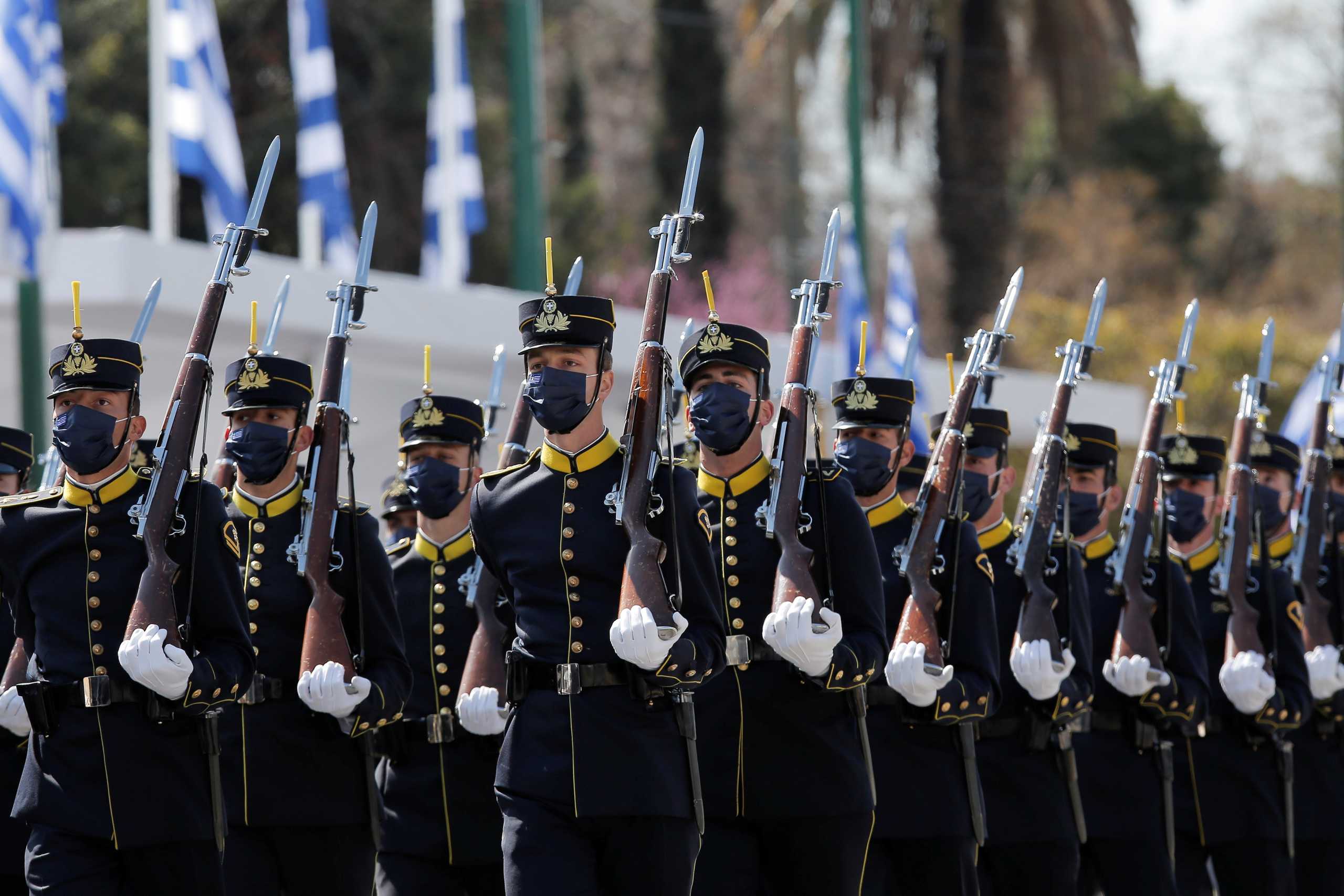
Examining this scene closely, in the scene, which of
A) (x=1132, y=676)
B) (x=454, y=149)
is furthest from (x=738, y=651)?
(x=454, y=149)

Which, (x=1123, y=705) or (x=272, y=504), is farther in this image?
(x=1123, y=705)

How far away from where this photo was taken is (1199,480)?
30.0 feet

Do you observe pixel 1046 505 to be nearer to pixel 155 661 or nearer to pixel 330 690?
pixel 330 690

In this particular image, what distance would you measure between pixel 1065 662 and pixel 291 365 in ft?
9.56

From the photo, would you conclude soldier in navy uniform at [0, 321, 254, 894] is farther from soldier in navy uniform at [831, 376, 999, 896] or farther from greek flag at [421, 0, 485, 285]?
greek flag at [421, 0, 485, 285]

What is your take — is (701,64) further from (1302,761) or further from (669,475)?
(669,475)

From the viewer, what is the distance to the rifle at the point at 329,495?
21.5ft

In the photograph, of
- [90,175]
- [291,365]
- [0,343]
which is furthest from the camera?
[90,175]

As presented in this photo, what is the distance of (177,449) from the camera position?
606 cm

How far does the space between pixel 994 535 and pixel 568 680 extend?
271cm

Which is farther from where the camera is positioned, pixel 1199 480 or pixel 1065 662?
pixel 1199 480

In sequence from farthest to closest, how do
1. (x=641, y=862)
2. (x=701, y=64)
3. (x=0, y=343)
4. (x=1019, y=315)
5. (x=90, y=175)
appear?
(x=701, y=64)
(x=1019, y=315)
(x=90, y=175)
(x=0, y=343)
(x=641, y=862)

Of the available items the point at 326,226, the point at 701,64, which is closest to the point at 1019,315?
the point at 701,64

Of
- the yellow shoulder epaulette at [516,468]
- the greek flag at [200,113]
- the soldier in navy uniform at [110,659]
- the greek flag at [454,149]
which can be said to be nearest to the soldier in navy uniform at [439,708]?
the yellow shoulder epaulette at [516,468]
